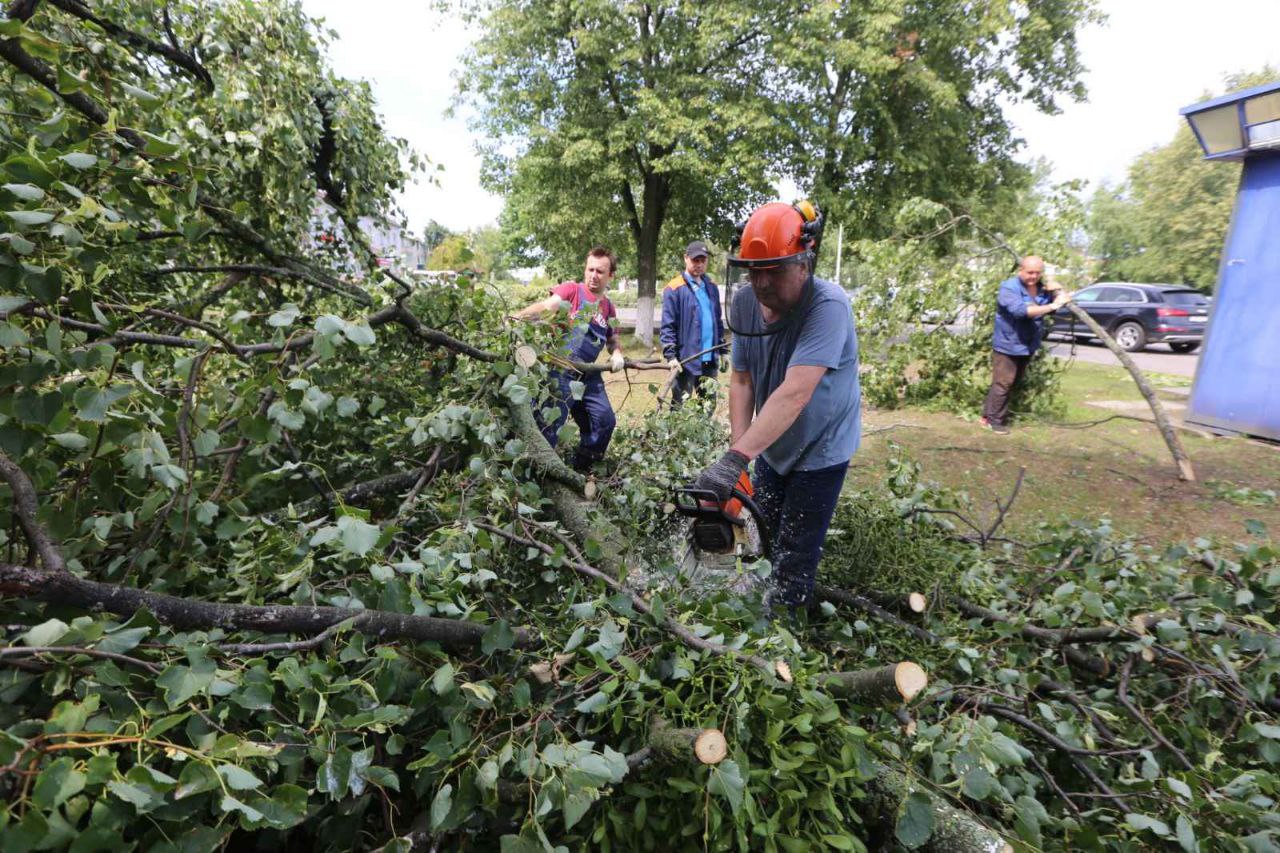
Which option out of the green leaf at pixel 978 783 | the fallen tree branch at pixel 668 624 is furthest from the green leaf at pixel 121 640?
the green leaf at pixel 978 783

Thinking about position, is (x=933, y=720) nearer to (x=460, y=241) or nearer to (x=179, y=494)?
(x=179, y=494)

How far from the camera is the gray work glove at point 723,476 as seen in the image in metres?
2.01

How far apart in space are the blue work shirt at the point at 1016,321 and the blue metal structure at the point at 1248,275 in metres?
1.86

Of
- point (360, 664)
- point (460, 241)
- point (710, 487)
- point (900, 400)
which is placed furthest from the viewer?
point (900, 400)

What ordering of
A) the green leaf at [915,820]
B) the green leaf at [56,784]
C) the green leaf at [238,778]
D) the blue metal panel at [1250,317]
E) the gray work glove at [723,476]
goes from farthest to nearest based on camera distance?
the blue metal panel at [1250,317], the gray work glove at [723,476], the green leaf at [915,820], the green leaf at [238,778], the green leaf at [56,784]

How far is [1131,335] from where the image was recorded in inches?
589

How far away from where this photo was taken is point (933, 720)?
1829mm

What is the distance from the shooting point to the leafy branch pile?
3.44 feet

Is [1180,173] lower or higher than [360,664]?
higher

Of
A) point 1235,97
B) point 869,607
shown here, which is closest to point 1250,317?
point 1235,97

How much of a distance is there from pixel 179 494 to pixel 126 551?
21 centimetres

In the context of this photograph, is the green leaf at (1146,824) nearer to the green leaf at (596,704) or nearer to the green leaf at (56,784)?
the green leaf at (596,704)

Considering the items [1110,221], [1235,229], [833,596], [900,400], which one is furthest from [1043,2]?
[1110,221]

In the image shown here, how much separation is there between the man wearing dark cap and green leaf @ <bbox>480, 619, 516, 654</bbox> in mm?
4667
